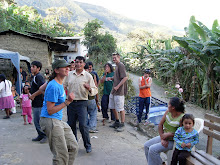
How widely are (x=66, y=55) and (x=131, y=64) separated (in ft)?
28.4

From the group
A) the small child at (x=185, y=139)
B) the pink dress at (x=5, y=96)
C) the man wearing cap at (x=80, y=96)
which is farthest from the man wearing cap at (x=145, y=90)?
the pink dress at (x=5, y=96)

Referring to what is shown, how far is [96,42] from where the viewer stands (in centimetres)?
2252

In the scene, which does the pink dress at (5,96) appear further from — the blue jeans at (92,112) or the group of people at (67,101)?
the blue jeans at (92,112)

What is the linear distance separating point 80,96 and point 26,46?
497 inches

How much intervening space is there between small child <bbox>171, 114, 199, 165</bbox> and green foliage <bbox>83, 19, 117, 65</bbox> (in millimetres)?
18596

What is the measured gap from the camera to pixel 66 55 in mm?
27828

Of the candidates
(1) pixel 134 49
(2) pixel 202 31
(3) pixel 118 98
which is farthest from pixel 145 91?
(1) pixel 134 49

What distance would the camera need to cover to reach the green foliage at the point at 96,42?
71.6 ft

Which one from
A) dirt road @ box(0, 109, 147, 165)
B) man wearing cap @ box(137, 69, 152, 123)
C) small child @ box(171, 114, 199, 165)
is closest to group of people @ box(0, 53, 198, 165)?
small child @ box(171, 114, 199, 165)

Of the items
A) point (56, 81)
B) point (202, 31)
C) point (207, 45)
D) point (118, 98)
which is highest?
point (202, 31)

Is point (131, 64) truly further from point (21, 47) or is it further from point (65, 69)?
point (65, 69)

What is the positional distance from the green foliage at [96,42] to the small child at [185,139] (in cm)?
1860

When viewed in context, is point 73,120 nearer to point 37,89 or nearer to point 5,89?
point 37,89

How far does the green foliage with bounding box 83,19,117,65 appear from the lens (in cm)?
2183
